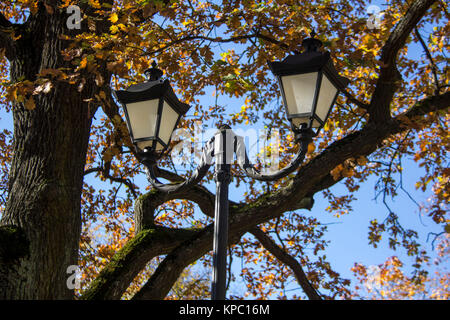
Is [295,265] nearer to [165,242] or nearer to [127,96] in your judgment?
[165,242]

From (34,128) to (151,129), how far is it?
2.04 m

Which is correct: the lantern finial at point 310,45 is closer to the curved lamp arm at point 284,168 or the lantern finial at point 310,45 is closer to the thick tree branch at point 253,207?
the curved lamp arm at point 284,168

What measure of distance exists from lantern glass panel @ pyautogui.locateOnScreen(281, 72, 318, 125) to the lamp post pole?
617mm

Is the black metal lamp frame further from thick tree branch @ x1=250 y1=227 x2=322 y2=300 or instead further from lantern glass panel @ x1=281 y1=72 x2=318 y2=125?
thick tree branch @ x1=250 y1=227 x2=322 y2=300

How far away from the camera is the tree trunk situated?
15.4 ft

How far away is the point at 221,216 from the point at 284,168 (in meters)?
0.64

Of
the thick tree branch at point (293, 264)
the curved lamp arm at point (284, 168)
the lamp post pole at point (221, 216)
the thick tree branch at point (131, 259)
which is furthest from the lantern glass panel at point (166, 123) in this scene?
the thick tree branch at point (293, 264)

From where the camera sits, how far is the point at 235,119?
398 inches

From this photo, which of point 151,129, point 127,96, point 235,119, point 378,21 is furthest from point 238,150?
point 235,119

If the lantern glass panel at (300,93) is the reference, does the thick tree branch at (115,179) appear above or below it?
above

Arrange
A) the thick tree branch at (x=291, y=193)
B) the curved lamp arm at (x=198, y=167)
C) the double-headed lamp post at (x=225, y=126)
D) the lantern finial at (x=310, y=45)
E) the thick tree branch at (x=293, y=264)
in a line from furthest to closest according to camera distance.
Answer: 1. the thick tree branch at (x=293, y=264)
2. the thick tree branch at (x=291, y=193)
3. the curved lamp arm at (x=198, y=167)
4. the lantern finial at (x=310, y=45)
5. the double-headed lamp post at (x=225, y=126)

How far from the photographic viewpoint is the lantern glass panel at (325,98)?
12.0 feet

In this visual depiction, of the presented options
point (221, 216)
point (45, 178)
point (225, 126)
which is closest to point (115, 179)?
point (45, 178)
